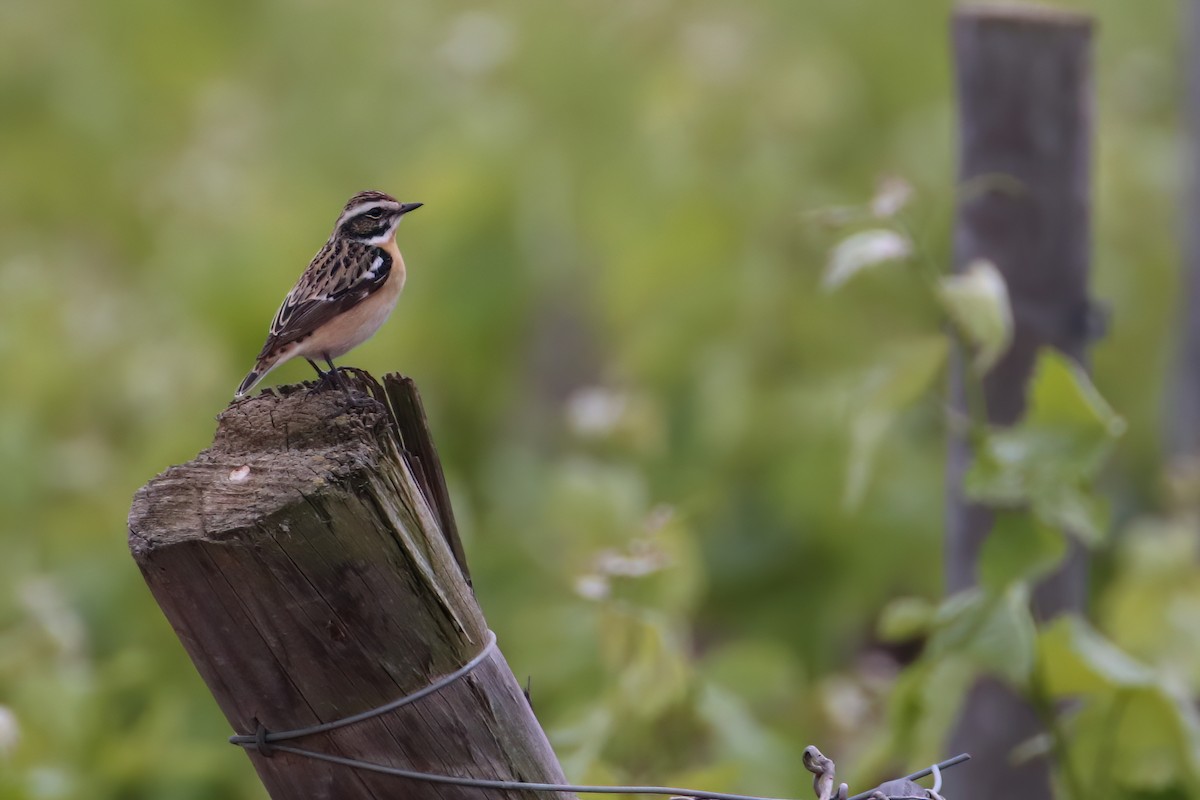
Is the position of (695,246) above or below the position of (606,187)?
below

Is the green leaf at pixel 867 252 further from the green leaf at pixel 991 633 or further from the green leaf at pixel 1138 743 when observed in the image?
the green leaf at pixel 1138 743

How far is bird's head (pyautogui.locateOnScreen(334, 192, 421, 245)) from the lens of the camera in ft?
13.6

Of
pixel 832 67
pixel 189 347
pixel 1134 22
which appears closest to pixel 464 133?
pixel 189 347

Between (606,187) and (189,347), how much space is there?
2.64m

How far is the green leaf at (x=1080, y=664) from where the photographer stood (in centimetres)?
429

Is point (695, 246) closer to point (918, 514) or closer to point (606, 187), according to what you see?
point (606, 187)

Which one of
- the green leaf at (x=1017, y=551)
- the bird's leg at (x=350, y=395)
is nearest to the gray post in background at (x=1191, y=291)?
the green leaf at (x=1017, y=551)

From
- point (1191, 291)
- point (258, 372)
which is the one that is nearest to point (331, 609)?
point (258, 372)

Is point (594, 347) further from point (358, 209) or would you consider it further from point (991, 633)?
point (991, 633)

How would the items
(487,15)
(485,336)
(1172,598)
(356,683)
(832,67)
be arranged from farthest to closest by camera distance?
1. (487,15)
2. (832,67)
3. (485,336)
4. (1172,598)
5. (356,683)

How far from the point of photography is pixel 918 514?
7.79 m

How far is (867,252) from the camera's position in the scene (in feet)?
13.7

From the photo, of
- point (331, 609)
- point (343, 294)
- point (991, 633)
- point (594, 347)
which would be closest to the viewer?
point (331, 609)

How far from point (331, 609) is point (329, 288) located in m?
1.48
